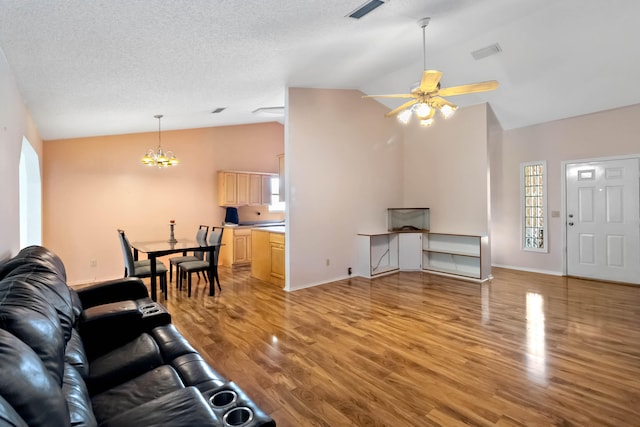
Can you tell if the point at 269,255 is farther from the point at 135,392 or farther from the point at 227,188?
the point at 135,392

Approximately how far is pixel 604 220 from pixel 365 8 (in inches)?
206

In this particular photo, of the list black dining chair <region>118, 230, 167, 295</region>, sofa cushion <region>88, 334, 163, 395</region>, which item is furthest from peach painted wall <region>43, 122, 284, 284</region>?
sofa cushion <region>88, 334, 163, 395</region>

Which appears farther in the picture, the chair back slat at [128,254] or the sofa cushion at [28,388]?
the chair back slat at [128,254]

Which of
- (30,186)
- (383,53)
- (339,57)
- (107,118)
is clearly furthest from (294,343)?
(30,186)

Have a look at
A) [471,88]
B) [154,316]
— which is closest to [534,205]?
[471,88]

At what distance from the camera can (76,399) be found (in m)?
1.28

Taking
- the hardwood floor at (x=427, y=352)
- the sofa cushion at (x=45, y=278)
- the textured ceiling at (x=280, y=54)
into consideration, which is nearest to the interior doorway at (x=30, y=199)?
the textured ceiling at (x=280, y=54)

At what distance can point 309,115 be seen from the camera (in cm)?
513

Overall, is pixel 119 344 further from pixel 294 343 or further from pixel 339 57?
pixel 339 57

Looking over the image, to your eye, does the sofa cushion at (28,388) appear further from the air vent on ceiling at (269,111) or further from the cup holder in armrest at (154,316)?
the air vent on ceiling at (269,111)

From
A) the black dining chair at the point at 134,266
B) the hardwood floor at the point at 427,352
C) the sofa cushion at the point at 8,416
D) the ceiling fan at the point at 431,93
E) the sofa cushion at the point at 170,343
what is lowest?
the hardwood floor at the point at 427,352

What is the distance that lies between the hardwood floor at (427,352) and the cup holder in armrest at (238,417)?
3.09ft

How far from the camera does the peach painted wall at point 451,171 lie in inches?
219

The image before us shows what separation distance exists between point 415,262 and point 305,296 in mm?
2574
